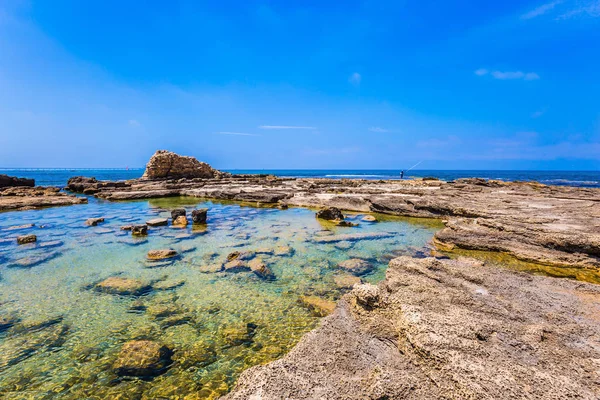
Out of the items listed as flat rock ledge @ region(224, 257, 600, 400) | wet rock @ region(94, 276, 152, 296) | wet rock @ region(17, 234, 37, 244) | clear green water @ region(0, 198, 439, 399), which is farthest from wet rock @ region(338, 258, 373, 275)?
wet rock @ region(17, 234, 37, 244)

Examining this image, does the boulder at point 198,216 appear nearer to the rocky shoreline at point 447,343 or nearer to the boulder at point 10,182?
the rocky shoreline at point 447,343

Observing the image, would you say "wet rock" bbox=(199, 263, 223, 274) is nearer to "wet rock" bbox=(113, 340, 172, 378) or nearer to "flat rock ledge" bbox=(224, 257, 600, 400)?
"wet rock" bbox=(113, 340, 172, 378)

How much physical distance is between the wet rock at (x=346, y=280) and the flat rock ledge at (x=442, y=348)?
2405 millimetres

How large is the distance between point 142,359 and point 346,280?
17.5ft

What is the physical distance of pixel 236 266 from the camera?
9.30 meters

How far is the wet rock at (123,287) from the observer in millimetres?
7441

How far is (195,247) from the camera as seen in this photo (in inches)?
462

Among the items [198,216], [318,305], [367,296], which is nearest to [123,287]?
[318,305]

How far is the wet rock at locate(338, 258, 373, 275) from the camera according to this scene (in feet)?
29.4

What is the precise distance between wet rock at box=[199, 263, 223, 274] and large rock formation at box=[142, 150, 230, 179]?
46.7 m

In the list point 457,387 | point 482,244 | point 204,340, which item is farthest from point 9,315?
point 482,244

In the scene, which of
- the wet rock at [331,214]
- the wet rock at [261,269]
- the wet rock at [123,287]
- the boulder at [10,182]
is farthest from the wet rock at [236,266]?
the boulder at [10,182]

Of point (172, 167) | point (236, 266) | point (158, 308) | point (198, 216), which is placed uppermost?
point (172, 167)

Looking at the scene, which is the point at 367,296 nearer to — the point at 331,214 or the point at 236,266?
the point at 236,266
